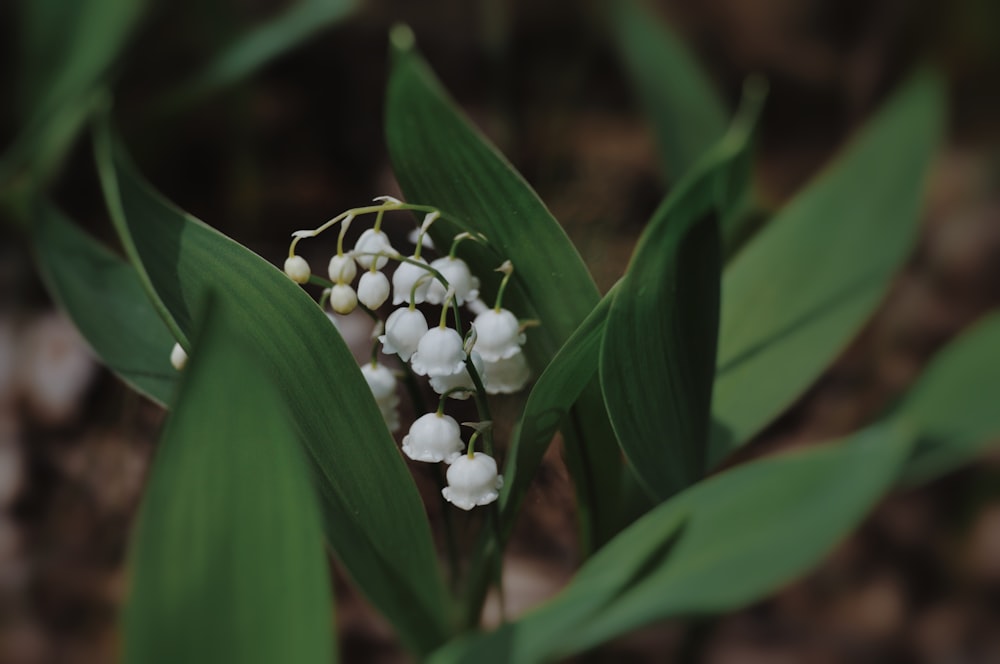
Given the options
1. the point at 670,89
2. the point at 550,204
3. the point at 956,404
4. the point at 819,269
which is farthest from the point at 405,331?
the point at 670,89

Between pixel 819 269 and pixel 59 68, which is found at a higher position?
pixel 59 68

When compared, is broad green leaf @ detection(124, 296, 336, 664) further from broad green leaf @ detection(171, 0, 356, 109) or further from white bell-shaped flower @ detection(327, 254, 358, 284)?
broad green leaf @ detection(171, 0, 356, 109)

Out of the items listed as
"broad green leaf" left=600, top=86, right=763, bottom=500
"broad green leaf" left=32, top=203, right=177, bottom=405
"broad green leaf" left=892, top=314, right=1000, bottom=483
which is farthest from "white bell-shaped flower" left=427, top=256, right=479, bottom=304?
"broad green leaf" left=892, top=314, right=1000, bottom=483

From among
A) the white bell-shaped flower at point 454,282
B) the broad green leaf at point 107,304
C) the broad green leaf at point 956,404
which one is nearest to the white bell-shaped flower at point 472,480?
the white bell-shaped flower at point 454,282

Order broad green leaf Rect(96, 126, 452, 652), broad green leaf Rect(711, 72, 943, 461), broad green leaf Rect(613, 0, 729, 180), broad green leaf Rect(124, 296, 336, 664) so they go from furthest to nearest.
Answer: broad green leaf Rect(613, 0, 729, 180)
broad green leaf Rect(711, 72, 943, 461)
broad green leaf Rect(96, 126, 452, 652)
broad green leaf Rect(124, 296, 336, 664)

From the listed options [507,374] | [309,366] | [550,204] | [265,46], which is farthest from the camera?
[265,46]

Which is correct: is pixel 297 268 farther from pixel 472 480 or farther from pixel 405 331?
pixel 472 480
